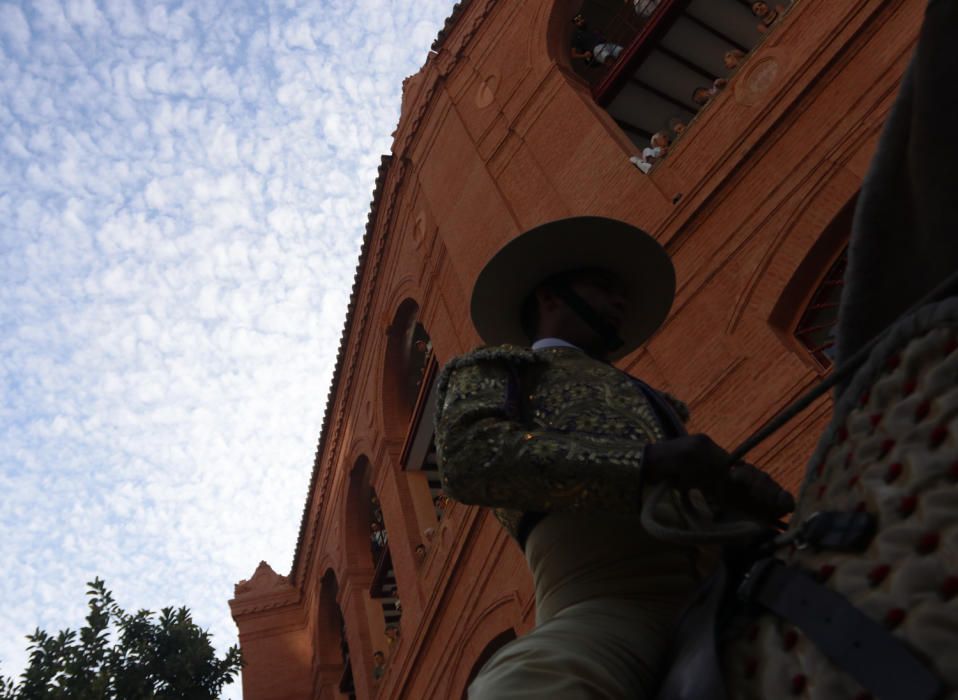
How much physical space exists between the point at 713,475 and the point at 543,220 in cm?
750

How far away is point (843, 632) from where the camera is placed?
1.25 meters

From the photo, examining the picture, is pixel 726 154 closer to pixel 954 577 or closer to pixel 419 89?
pixel 419 89

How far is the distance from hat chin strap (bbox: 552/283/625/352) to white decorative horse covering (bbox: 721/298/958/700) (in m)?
1.12

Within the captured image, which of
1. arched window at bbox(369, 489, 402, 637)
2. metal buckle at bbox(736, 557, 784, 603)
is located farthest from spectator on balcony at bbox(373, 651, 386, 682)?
metal buckle at bbox(736, 557, 784, 603)

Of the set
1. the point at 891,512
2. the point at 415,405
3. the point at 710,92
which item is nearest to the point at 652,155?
the point at 710,92

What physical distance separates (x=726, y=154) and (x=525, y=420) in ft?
19.5

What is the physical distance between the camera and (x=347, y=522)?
15039mm

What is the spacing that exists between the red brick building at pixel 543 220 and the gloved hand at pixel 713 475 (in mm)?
4325

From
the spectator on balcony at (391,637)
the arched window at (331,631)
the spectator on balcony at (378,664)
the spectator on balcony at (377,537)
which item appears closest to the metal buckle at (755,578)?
the spectator on balcony at (391,637)

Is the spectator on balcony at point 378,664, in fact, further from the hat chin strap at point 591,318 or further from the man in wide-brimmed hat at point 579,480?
the man in wide-brimmed hat at point 579,480

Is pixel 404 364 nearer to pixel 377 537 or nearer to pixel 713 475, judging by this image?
pixel 377 537

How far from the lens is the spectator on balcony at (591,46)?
10.5 metres

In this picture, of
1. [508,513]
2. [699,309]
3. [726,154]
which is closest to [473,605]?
[699,309]

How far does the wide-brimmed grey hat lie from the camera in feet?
8.79
